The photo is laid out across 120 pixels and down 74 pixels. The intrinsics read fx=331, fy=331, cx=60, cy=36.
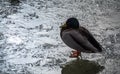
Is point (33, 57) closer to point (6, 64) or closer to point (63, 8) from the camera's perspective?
point (6, 64)

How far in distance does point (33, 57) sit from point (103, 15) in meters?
2.37

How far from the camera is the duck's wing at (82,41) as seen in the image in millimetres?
5004

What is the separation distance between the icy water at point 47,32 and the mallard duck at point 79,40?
1.10 ft

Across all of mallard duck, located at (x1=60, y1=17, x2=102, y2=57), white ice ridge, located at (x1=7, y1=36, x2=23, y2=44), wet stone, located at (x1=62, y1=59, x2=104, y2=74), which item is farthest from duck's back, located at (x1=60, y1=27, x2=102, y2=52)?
white ice ridge, located at (x1=7, y1=36, x2=23, y2=44)

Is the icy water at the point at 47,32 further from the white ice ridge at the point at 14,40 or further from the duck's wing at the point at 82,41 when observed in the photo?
the duck's wing at the point at 82,41

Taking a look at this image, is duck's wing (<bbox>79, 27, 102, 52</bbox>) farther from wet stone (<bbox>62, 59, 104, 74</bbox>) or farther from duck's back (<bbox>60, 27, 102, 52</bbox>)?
wet stone (<bbox>62, 59, 104, 74</bbox>)

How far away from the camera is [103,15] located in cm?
713

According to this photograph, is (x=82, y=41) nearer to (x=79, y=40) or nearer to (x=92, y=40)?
(x=79, y=40)

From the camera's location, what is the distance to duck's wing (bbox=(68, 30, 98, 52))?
5.00 metres

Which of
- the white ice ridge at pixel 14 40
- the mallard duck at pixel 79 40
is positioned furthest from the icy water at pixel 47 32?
the mallard duck at pixel 79 40

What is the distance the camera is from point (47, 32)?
6195mm

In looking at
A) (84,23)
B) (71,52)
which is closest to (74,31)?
(71,52)

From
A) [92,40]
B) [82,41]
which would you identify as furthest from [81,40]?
[92,40]

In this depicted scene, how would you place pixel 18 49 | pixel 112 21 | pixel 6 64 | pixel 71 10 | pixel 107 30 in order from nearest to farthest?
pixel 6 64 < pixel 18 49 < pixel 107 30 < pixel 112 21 < pixel 71 10
